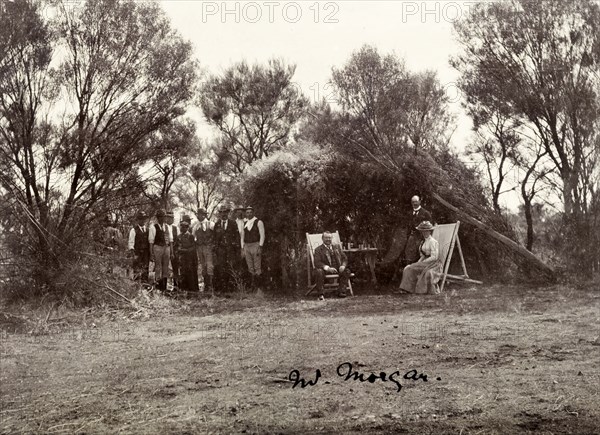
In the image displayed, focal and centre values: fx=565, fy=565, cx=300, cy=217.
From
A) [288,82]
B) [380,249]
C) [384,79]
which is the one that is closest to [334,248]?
[380,249]

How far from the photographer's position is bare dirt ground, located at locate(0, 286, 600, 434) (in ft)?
12.2

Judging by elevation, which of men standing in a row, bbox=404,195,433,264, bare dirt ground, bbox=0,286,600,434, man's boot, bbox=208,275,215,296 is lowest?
bare dirt ground, bbox=0,286,600,434

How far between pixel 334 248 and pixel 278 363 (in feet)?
18.4

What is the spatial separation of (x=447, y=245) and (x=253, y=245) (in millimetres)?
3788

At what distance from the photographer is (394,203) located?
1125cm

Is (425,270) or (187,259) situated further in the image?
(187,259)

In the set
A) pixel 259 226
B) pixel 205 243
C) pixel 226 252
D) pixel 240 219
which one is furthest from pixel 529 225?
pixel 205 243

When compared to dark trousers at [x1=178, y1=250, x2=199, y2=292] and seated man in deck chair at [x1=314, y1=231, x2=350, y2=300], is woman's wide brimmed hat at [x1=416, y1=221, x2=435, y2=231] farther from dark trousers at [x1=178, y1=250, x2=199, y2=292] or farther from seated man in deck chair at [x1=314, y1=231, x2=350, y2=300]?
dark trousers at [x1=178, y1=250, x2=199, y2=292]

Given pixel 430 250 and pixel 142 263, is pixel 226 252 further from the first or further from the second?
pixel 430 250

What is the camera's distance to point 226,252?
11.7 meters

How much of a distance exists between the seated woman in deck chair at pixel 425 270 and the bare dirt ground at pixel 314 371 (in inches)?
78.7

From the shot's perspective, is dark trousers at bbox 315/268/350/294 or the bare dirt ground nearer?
the bare dirt ground
